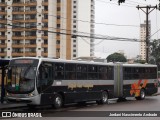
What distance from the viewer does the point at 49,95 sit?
23.3m

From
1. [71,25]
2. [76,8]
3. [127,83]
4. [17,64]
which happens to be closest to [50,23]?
[71,25]

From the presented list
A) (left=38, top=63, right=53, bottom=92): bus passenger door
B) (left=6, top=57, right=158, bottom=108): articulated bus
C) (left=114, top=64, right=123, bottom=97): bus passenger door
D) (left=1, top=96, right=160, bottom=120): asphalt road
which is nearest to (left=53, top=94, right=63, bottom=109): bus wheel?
(left=6, top=57, right=158, bottom=108): articulated bus

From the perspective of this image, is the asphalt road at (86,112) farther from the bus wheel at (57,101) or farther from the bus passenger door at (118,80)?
the bus passenger door at (118,80)

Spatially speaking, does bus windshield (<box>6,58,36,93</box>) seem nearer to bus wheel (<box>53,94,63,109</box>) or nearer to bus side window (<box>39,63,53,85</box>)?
bus side window (<box>39,63,53,85</box>)

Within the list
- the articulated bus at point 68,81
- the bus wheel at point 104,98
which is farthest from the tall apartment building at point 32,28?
the bus wheel at point 104,98

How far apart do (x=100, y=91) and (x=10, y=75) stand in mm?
7925

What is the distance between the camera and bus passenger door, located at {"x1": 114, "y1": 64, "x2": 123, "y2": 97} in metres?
31.3

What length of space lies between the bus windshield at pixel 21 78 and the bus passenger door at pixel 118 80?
32.7ft

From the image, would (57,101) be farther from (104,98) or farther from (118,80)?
(118,80)

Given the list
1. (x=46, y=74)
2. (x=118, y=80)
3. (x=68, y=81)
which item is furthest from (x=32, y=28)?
(x=46, y=74)

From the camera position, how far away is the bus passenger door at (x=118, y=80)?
31.3 metres

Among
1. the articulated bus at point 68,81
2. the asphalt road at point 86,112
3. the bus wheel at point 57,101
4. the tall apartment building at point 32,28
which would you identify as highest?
the tall apartment building at point 32,28

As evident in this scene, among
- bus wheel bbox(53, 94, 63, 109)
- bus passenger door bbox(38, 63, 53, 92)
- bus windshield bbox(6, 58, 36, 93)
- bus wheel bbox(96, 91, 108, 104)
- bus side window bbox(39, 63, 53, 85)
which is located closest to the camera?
bus windshield bbox(6, 58, 36, 93)

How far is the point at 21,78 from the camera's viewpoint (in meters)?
22.8
